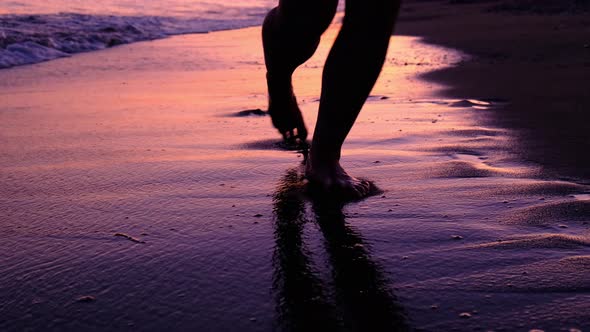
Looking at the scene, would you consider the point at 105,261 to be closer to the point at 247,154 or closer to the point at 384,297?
the point at 384,297

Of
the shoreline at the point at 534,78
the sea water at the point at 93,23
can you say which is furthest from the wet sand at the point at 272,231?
the sea water at the point at 93,23

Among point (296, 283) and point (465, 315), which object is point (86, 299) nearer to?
point (296, 283)

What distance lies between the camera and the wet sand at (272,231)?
1.13 metres

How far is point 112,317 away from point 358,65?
99 cm

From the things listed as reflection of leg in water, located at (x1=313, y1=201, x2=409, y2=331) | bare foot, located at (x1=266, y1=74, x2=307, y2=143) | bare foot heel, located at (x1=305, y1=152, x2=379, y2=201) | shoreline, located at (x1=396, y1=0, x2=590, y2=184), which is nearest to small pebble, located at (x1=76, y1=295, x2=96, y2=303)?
reflection of leg in water, located at (x1=313, y1=201, x2=409, y2=331)

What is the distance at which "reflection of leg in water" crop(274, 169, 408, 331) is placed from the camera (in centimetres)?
109

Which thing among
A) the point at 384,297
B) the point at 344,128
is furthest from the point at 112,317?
the point at 344,128

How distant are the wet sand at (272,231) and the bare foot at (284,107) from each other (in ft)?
0.36

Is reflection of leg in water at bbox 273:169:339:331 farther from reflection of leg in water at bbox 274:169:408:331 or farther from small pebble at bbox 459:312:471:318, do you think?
small pebble at bbox 459:312:471:318

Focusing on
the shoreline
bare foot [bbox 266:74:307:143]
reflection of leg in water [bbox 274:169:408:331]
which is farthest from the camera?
the shoreline

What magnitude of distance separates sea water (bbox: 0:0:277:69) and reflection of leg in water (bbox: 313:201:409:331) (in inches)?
205

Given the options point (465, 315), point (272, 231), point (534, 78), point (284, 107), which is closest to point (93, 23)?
point (534, 78)

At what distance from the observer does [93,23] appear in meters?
9.75

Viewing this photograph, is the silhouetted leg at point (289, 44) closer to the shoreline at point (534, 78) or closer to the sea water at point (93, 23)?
the shoreline at point (534, 78)
